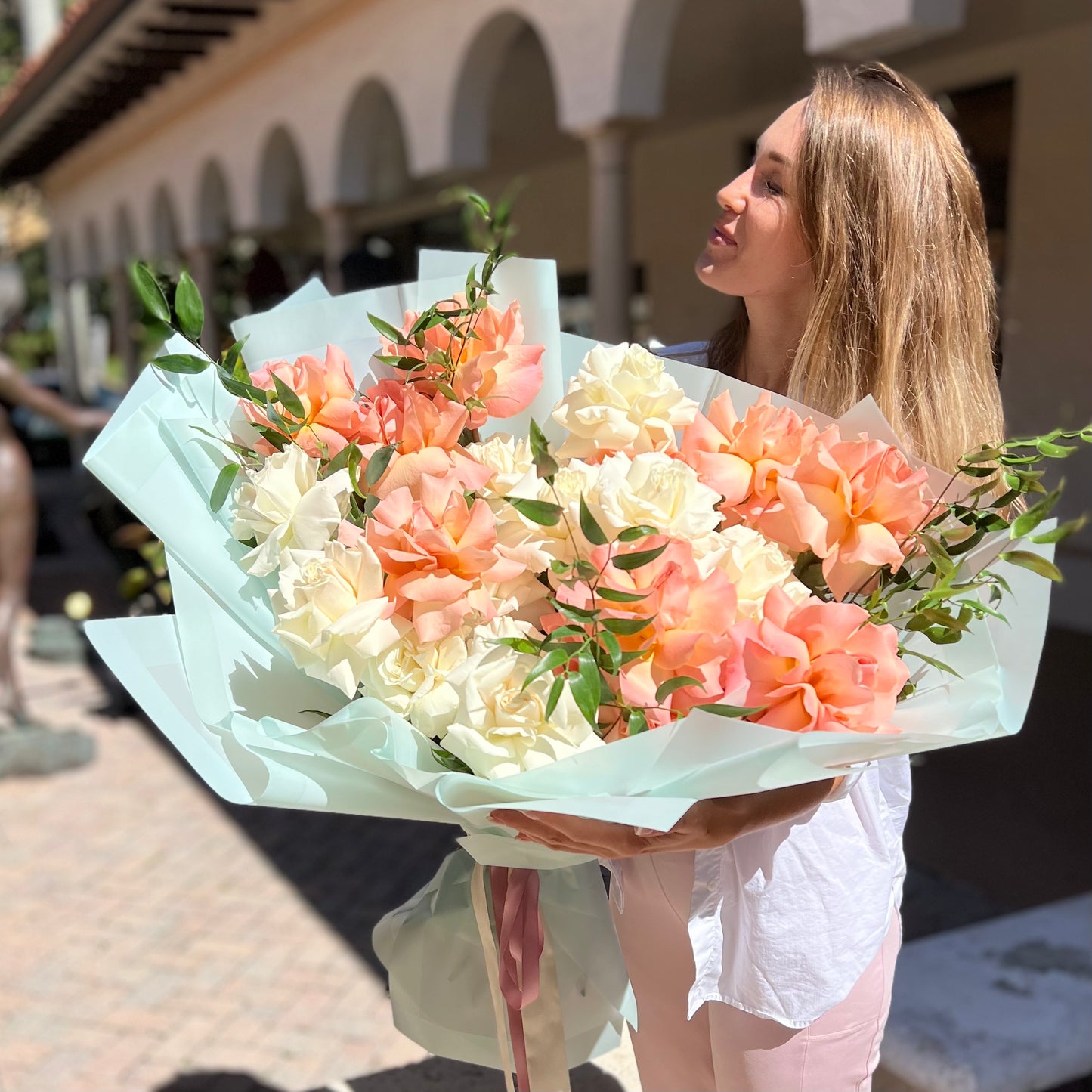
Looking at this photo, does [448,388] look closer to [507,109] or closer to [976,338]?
[976,338]

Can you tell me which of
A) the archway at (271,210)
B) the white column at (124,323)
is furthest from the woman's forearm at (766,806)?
the white column at (124,323)

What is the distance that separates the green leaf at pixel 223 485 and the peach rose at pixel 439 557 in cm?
23

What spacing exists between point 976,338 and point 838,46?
122 inches

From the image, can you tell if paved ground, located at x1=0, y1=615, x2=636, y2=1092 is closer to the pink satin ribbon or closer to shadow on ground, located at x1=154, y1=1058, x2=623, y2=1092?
shadow on ground, located at x1=154, y1=1058, x2=623, y2=1092

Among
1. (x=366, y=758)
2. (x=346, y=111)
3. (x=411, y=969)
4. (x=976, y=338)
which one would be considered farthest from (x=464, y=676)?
(x=346, y=111)

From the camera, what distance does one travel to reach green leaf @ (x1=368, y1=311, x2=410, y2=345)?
1230mm

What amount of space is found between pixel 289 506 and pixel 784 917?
31.0 inches

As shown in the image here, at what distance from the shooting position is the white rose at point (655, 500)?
3.22 ft

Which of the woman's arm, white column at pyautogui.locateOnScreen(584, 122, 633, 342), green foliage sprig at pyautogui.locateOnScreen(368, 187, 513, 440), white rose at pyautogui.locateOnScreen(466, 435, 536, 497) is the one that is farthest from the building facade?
white rose at pyautogui.locateOnScreen(466, 435, 536, 497)

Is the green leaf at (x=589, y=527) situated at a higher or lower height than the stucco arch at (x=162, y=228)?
lower

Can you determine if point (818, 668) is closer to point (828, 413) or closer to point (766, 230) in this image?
point (828, 413)

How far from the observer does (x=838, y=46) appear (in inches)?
161

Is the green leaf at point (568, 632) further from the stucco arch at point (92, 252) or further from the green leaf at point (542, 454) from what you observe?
the stucco arch at point (92, 252)

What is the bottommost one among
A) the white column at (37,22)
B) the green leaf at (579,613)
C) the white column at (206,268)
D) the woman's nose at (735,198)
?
the green leaf at (579,613)
